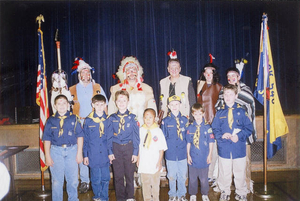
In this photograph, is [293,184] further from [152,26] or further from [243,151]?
[152,26]

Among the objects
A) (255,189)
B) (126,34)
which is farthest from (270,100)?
(126,34)

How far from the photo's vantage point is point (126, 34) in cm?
529

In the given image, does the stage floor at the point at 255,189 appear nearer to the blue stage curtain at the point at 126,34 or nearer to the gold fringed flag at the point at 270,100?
the gold fringed flag at the point at 270,100

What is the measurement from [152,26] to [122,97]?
2824mm

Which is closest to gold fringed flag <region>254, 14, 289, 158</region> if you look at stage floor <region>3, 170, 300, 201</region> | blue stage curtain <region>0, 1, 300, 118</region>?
stage floor <region>3, 170, 300, 201</region>

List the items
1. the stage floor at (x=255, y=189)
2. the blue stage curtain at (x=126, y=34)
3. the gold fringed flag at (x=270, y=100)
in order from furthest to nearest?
the blue stage curtain at (x=126, y=34) < the gold fringed flag at (x=270, y=100) < the stage floor at (x=255, y=189)

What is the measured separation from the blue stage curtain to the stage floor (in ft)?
5.89

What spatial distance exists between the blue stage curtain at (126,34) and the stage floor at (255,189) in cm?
179

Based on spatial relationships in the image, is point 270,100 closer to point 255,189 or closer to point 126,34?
point 255,189

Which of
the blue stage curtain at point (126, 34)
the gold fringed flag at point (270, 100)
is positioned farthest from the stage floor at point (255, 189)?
the blue stage curtain at point (126, 34)

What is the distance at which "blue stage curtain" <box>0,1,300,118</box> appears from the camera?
17.1 ft

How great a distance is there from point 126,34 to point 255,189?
13.1ft

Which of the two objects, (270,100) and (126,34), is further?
(126,34)

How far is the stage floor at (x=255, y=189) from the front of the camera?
10.8 ft
